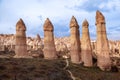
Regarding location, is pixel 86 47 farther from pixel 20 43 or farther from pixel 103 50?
pixel 20 43

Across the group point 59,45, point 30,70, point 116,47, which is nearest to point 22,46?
point 30,70

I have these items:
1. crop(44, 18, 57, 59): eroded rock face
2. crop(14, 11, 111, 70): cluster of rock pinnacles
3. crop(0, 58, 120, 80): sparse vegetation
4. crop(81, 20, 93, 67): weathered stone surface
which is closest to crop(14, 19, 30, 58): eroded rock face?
crop(14, 11, 111, 70): cluster of rock pinnacles

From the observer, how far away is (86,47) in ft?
231

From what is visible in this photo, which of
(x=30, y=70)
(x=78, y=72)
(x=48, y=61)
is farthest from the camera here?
(x=48, y=61)

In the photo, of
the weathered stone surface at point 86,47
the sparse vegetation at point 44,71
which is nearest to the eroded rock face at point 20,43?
the sparse vegetation at point 44,71

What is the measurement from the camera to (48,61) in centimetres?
6347

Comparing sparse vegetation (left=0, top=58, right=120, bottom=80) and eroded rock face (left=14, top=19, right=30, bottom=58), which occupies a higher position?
eroded rock face (left=14, top=19, right=30, bottom=58)

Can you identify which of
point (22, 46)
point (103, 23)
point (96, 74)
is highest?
point (103, 23)

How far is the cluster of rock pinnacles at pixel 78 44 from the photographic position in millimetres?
66688

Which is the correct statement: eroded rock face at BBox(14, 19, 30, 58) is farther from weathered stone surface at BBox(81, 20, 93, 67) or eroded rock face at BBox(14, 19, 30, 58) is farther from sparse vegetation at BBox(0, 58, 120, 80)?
weathered stone surface at BBox(81, 20, 93, 67)

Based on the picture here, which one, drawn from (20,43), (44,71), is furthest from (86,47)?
(44,71)

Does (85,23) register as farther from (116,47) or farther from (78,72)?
(116,47)

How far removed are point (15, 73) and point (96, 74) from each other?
17188 millimetres

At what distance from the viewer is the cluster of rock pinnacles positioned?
219 feet
